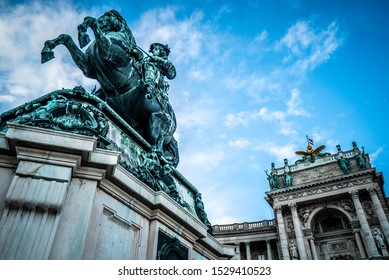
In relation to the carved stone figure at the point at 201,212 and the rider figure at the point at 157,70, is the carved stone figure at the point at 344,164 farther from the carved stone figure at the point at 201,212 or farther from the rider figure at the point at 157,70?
the carved stone figure at the point at 201,212

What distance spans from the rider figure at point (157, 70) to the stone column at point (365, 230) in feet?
92.5

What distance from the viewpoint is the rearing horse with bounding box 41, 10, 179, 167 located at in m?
4.78

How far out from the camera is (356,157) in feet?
108

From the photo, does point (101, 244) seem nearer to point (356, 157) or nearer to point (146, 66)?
point (146, 66)

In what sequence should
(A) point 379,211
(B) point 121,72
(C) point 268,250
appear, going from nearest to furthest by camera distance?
(B) point 121,72 → (A) point 379,211 → (C) point 268,250

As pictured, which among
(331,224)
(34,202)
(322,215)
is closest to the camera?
(34,202)

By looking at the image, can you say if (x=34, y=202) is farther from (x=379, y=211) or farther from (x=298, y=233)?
(x=379, y=211)

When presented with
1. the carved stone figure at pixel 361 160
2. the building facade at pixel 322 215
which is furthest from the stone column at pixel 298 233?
the carved stone figure at pixel 361 160

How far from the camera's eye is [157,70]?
5.68m

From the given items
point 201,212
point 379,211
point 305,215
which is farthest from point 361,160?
point 201,212

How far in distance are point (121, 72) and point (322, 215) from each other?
33.3 m

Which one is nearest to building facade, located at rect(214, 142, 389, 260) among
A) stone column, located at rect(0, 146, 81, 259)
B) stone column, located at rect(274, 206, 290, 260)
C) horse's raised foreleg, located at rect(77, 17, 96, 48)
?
stone column, located at rect(274, 206, 290, 260)

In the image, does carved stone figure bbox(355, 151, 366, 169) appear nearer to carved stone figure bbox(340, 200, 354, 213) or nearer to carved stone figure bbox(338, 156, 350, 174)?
carved stone figure bbox(338, 156, 350, 174)

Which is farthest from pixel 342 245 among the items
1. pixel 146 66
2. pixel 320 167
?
pixel 146 66
